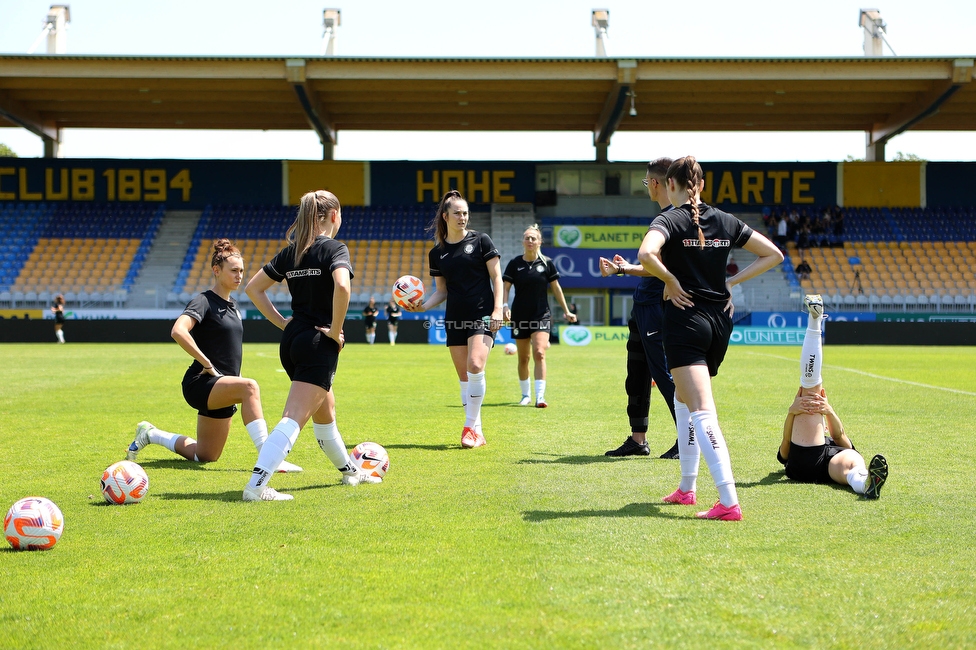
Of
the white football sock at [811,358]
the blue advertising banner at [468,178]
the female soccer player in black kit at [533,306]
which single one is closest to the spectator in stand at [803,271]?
the blue advertising banner at [468,178]

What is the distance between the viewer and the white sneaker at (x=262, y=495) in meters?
5.96

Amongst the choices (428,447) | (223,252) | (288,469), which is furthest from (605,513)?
(223,252)

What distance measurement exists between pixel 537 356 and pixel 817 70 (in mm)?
27670

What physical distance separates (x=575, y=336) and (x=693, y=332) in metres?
29.3

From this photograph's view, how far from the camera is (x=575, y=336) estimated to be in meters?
34.6

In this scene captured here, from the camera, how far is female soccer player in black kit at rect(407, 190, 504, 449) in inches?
340

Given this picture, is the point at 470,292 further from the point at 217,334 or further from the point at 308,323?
the point at 308,323

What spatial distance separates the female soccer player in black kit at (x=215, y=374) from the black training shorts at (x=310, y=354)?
125cm

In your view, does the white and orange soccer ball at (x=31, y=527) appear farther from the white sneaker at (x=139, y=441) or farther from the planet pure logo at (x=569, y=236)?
the planet pure logo at (x=569, y=236)

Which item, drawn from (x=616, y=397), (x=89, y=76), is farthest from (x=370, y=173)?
(x=616, y=397)

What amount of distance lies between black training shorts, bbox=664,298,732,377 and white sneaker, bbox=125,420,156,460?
177 inches

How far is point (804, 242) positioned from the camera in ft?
142

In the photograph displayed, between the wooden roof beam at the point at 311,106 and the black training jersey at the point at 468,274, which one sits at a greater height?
the wooden roof beam at the point at 311,106

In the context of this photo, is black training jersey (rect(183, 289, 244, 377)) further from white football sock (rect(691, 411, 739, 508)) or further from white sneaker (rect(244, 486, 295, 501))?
white football sock (rect(691, 411, 739, 508))
